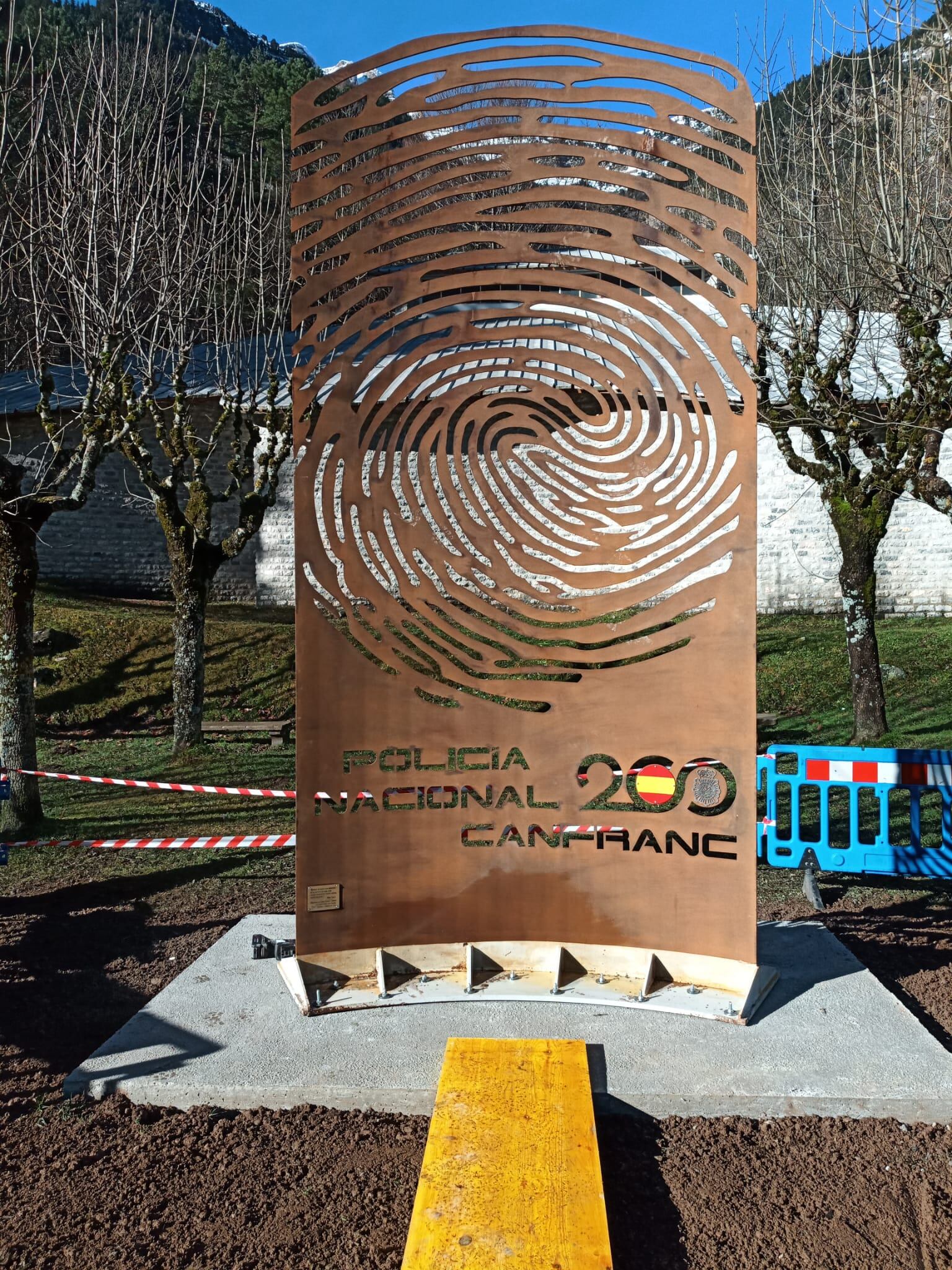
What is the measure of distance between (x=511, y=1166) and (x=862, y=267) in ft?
31.5

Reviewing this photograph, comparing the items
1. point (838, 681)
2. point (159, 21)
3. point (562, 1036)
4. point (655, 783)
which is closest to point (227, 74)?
point (159, 21)

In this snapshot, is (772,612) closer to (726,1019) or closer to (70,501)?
(70,501)

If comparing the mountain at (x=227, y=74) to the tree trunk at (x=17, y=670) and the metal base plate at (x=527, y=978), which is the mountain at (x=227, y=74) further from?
the metal base plate at (x=527, y=978)

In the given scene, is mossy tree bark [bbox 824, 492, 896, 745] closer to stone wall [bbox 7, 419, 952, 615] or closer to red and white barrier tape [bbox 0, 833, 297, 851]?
red and white barrier tape [bbox 0, 833, 297, 851]

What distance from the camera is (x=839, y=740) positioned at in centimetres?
1209

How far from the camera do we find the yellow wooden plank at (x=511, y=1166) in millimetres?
2938

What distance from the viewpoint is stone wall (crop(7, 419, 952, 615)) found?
69.2 feet

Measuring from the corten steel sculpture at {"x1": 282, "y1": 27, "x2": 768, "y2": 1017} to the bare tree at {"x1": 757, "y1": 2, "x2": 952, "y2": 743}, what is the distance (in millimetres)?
3444

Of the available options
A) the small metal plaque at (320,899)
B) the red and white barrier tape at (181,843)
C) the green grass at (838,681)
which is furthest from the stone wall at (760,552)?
the small metal plaque at (320,899)

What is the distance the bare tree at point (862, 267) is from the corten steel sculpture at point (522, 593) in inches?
136

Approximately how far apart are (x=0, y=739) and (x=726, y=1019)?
6.57m

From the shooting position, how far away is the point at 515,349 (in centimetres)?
500

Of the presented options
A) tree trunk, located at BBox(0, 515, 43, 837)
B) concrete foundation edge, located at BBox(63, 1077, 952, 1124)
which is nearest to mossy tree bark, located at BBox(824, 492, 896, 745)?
concrete foundation edge, located at BBox(63, 1077, 952, 1124)

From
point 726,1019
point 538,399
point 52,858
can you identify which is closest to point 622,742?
point 726,1019
